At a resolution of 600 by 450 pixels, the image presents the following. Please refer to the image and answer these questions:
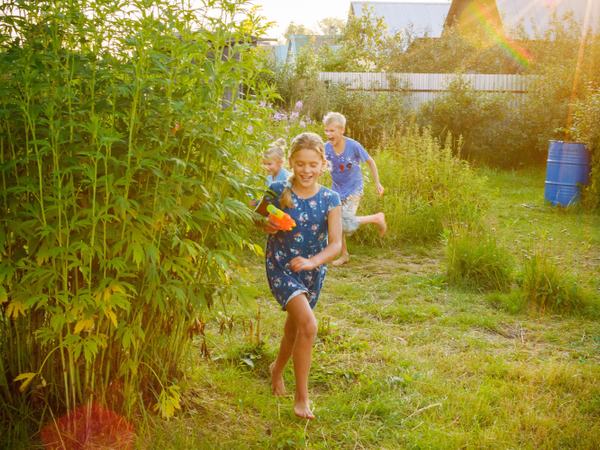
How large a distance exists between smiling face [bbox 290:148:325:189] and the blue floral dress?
0.10 meters

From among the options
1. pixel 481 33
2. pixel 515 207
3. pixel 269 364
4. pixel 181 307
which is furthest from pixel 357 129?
pixel 181 307

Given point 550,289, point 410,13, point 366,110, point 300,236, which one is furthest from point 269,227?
point 410,13

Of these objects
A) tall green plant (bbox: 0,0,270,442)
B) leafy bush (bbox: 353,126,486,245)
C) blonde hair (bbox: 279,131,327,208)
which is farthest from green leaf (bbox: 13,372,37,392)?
leafy bush (bbox: 353,126,486,245)

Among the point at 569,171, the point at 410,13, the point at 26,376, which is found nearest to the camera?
the point at 26,376

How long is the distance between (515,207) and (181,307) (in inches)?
335

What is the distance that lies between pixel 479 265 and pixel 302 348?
126 inches

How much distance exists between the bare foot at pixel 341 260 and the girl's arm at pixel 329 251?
3.23 metres

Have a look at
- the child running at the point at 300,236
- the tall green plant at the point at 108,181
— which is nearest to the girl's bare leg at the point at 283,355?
the child running at the point at 300,236

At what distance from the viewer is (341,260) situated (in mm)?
7008

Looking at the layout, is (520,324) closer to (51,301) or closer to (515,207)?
(51,301)

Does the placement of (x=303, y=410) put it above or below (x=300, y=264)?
below

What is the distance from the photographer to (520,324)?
5168 mm

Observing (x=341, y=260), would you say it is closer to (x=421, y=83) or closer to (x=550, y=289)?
(x=550, y=289)

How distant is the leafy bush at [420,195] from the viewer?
798 centimetres
